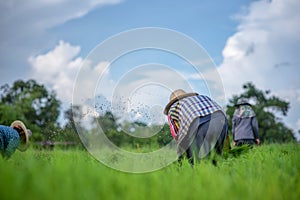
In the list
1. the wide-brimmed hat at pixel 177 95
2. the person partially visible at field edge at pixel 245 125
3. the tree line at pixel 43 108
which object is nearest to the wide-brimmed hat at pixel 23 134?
the wide-brimmed hat at pixel 177 95

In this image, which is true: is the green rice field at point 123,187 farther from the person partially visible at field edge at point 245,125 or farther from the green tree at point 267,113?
the green tree at point 267,113

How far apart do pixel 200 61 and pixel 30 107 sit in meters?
19.4

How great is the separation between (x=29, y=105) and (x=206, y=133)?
63.7ft

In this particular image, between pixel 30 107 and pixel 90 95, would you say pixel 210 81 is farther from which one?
pixel 30 107

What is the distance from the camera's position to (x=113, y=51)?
4359 mm

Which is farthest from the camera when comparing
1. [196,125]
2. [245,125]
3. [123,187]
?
[245,125]

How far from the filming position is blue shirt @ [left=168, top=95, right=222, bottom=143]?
4.44 m

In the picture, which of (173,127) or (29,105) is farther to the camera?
(29,105)

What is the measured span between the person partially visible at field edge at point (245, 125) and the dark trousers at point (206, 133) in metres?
4.29

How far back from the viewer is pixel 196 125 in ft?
14.5

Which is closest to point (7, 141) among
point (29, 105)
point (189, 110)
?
point (189, 110)

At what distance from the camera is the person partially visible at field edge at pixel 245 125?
8.60m

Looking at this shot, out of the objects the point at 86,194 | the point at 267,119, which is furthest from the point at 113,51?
the point at 267,119

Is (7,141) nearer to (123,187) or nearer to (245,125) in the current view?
(123,187)
